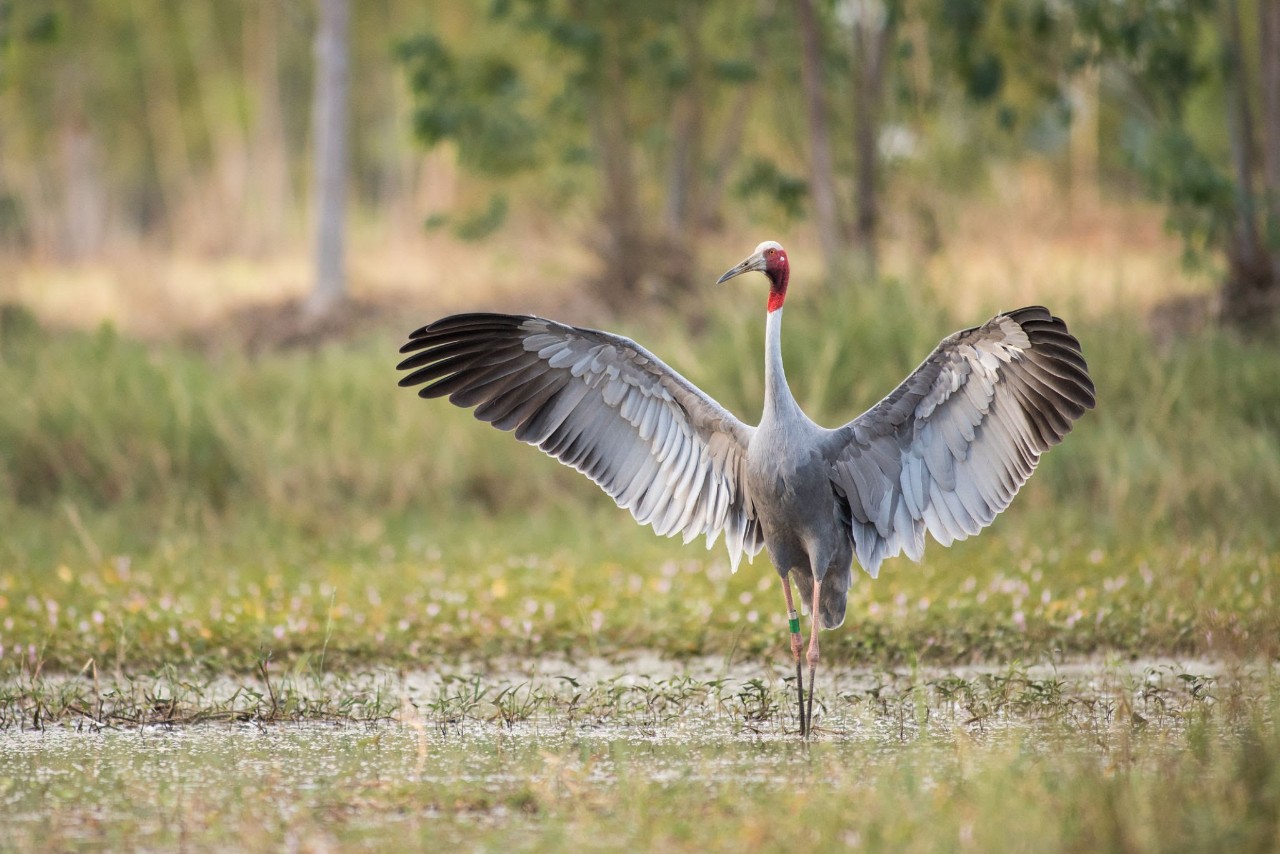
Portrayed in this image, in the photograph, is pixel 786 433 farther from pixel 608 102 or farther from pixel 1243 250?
pixel 608 102

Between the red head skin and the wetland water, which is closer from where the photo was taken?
the wetland water

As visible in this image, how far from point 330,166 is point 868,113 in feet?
25.5

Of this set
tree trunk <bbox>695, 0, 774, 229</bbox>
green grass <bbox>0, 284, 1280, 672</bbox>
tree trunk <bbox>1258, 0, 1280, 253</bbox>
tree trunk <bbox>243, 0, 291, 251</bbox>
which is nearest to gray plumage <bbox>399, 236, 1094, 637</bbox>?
green grass <bbox>0, 284, 1280, 672</bbox>

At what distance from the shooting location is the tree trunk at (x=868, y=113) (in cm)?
1544

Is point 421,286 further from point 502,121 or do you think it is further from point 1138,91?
point 1138,91

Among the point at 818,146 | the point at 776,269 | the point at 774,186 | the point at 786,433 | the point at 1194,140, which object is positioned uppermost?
the point at 1194,140

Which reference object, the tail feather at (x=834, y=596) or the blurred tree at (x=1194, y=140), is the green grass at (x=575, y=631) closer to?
the tail feather at (x=834, y=596)

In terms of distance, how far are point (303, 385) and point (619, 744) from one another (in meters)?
8.25

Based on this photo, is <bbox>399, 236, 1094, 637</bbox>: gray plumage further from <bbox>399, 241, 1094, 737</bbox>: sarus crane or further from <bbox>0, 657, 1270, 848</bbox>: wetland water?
<bbox>0, 657, 1270, 848</bbox>: wetland water

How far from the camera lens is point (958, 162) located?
21281 millimetres

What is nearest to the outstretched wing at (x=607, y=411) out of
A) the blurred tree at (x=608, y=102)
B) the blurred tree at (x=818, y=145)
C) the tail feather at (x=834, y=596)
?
the tail feather at (x=834, y=596)

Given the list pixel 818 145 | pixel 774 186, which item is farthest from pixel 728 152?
pixel 818 145

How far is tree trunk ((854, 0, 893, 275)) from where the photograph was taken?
1544cm

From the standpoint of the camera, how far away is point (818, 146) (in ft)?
48.6
